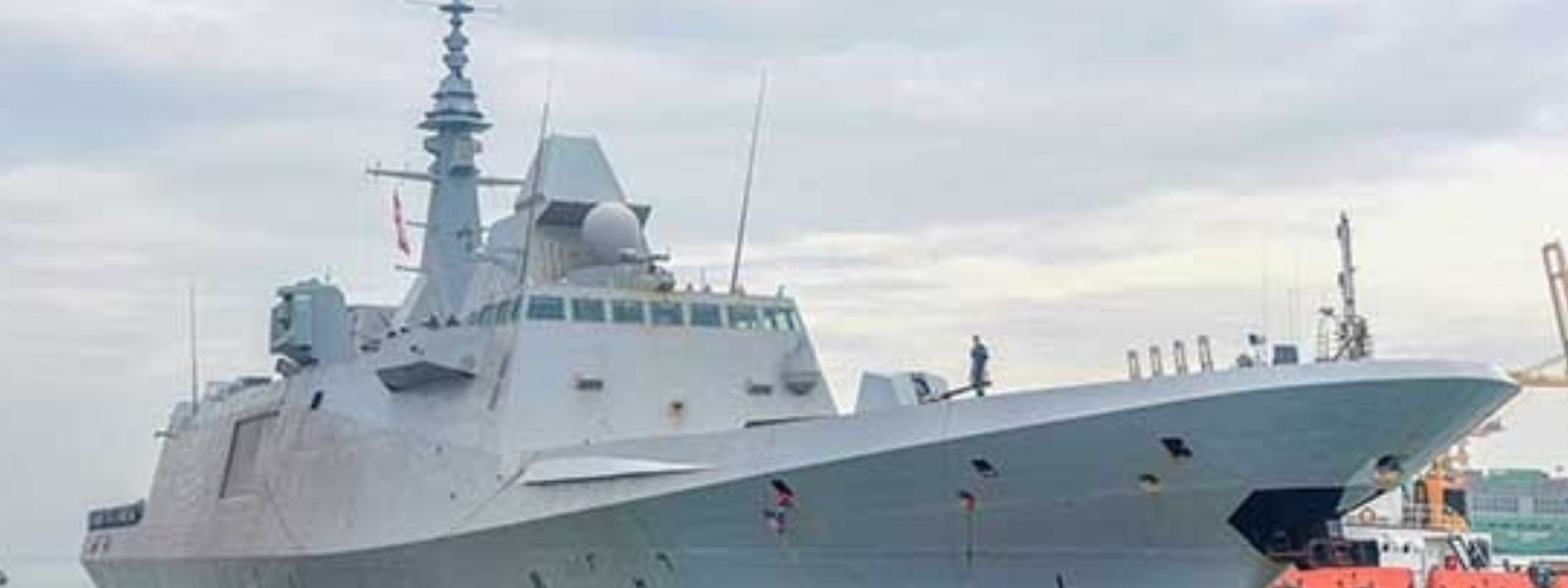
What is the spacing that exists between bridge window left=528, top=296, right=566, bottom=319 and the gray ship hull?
2.73 meters

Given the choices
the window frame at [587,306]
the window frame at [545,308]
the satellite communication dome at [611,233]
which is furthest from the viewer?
the satellite communication dome at [611,233]

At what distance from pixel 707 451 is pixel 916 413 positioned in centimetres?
286

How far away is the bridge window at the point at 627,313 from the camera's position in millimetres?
26922

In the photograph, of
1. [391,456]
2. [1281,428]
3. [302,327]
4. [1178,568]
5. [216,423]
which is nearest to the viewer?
[1281,428]

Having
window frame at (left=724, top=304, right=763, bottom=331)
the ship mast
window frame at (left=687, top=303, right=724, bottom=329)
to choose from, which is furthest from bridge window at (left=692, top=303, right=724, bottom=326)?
the ship mast

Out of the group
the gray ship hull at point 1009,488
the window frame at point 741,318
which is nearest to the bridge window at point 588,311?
the window frame at point 741,318

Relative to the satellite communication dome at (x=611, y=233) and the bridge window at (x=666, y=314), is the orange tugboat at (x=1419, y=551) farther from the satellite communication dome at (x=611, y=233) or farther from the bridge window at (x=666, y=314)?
the satellite communication dome at (x=611, y=233)

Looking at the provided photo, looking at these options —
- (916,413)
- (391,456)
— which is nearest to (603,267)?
(391,456)

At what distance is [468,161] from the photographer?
34438mm

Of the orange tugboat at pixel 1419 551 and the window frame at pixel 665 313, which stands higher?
the window frame at pixel 665 313

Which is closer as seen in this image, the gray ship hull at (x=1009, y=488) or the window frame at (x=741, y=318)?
the gray ship hull at (x=1009, y=488)

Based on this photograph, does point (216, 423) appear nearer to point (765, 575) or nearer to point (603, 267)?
point (603, 267)

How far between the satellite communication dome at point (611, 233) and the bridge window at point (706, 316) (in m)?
1.51

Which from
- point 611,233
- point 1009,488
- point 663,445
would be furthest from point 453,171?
point 1009,488
